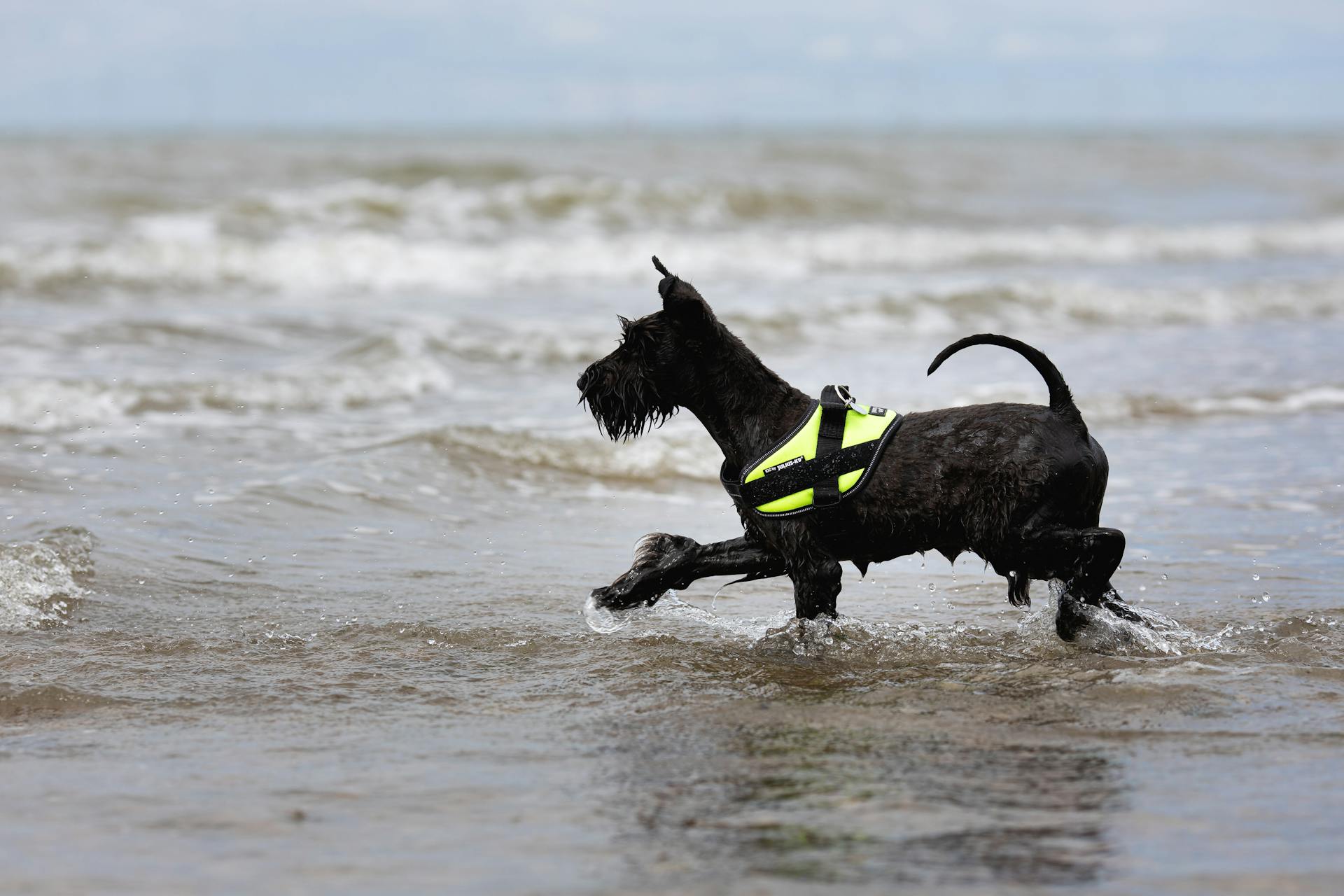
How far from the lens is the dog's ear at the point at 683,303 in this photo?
552 centimetres

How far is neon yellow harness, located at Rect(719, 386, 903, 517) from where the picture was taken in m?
5.50

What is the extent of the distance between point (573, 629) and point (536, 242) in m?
17.6

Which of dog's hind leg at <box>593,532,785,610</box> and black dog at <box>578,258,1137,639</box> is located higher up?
black dog at <box>578,258,1137,639</box>

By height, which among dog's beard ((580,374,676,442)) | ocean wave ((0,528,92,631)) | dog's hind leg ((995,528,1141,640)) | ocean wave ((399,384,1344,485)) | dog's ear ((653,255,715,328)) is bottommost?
ocean wave ((0,528,92,631))

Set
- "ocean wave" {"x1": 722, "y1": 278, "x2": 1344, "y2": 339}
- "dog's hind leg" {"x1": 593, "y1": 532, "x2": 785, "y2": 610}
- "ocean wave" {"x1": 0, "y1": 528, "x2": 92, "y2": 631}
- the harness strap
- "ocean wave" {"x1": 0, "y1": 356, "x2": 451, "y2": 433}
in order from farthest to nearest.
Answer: "ocean wave" {"x1": 722, "y1": 278, "x2": 1344, "y2": 339}, "ocean wave" {"x1": 0, "y1": 356, "x2": 451, "y2": 433}, "ocean wave" {"x1": 0, "y1": 528, "x2": 92, "y2": 631}, "dog's hind leg" {"x1": 593, "y1": 532, "x2": 785, "y2": 610}, the harness strap

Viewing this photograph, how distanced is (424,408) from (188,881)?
8344 mm

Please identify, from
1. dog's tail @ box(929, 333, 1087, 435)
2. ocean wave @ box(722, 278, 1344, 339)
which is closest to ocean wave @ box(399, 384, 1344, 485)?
dog's tail @ box(929, 333, 1087, 435)

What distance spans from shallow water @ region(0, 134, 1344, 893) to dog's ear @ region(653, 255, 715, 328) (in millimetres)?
1298

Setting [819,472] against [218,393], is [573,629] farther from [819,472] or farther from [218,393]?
[218,393]

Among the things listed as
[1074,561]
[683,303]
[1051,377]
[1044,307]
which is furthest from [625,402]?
[1044,307]

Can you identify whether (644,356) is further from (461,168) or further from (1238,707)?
(461,168)

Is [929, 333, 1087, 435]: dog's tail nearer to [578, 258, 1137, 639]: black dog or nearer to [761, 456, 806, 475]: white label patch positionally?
[578, 258, 1137, 639]: black dog

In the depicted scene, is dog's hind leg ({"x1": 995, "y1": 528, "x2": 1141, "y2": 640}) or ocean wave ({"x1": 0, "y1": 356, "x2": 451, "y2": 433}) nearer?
dog's hind leg ({"x1": 995, "y1": 528, "x2": 1141, "y2": 640})

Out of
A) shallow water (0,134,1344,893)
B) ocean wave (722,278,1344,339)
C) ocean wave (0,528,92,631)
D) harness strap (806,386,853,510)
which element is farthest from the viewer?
ocean wave (722,278,1344,339)
